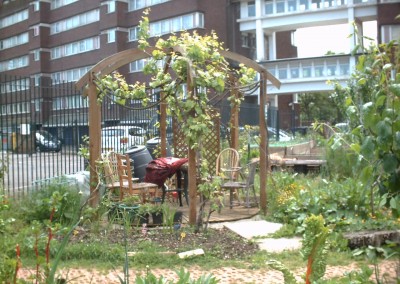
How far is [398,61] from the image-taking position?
13.5 feet

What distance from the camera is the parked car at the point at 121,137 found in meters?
12.4

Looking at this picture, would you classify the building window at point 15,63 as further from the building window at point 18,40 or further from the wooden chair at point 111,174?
the wooden chair at point 111,174

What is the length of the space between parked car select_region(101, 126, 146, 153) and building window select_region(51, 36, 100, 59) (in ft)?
134

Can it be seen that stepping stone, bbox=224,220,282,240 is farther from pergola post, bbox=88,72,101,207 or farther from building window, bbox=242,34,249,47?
building window, bbox=242,34,249,47

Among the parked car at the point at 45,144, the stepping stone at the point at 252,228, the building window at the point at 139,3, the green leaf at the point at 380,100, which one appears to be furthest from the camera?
the building window at the point at 139,3

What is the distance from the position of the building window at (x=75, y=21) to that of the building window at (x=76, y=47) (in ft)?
5.60

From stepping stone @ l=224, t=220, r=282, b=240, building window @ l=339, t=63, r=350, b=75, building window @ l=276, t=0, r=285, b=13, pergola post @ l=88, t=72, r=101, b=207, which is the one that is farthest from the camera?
building window @ l=276, t=0, r=285, b=13

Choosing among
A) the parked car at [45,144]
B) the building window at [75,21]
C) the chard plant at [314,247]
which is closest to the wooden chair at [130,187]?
the parked car at [45,144]

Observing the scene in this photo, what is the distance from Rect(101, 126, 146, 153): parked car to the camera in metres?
12.4

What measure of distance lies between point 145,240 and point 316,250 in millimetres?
3721

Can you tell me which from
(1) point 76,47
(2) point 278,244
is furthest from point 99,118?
(1) point 76,47

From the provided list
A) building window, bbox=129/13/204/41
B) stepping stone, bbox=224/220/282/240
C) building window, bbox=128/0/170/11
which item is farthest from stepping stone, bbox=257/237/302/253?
building window, bbox=128/0/170/11

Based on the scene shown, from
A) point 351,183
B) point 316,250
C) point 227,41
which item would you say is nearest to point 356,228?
point 351,183

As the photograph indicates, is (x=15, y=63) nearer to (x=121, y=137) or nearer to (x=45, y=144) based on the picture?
(x=45, y=144)
